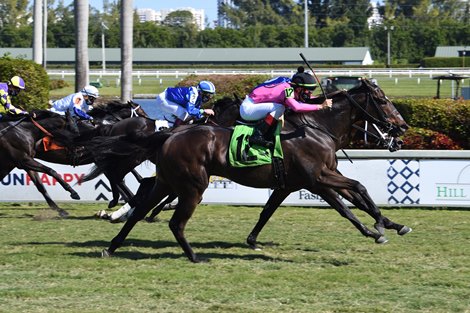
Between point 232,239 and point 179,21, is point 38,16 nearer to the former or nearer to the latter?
point 232,239

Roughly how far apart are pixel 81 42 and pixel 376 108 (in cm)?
1192

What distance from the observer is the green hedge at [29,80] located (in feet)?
61.6

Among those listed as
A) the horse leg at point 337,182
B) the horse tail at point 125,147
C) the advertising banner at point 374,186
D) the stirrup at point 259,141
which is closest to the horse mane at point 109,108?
the advertising banner at point 374,186

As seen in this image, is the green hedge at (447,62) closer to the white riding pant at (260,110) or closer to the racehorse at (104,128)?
the racehorse at (104,128)

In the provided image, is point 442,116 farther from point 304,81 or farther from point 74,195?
point 74,195

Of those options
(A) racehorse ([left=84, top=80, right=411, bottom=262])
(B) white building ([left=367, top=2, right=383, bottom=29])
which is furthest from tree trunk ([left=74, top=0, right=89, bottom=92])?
(B) white building ([left=367, top=2, right=383, bottom=29])

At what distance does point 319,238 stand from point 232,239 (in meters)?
1.04

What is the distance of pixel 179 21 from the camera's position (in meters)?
127

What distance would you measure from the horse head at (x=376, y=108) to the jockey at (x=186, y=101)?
259 cm

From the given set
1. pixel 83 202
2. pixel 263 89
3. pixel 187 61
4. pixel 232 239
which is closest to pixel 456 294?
pixel 263 89

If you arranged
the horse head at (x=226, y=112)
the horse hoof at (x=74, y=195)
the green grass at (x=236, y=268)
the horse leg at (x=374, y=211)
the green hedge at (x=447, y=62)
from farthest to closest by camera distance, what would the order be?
1. the green hedge at (x=447, y=62)
2. the horse hoof at (x=74, y=195)
3. the horse head at (x=226, y=112)
4. the horse leg at (x=374, y=211)
5. the green grass at (x=236, y=268)

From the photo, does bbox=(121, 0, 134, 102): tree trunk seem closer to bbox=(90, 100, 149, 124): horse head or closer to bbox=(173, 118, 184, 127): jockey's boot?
bbox=(90, 100, 149, 124): horse head

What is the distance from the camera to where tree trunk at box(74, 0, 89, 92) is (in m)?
20.0

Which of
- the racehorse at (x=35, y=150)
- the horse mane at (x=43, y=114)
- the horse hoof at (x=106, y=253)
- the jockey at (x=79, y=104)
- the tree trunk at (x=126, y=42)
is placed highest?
the tree trunk at (x=126, y=42)
